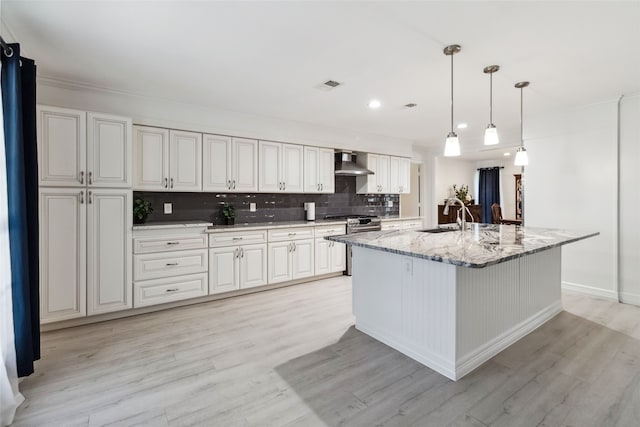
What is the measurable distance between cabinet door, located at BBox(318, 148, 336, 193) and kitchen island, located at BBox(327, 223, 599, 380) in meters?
2.17

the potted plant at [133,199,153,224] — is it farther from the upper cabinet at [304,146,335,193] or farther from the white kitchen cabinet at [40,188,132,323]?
the upper cabinet at [304,146,335,193]

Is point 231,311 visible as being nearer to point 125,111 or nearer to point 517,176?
point 125,111

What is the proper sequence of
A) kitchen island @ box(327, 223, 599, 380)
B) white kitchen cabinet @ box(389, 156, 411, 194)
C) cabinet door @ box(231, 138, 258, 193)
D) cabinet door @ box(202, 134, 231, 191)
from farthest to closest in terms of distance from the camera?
white kitchen cabinet @ box(389, 156, 411, 194), cabinet door @ box(231, 138, 258, 193), cabinet door @ box(202, 134, 231, 191), kitchen island @ box(327, 223, 599, 380)

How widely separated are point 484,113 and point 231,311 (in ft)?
13.7

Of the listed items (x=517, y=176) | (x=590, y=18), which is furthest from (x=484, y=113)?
(x=517, y=176)

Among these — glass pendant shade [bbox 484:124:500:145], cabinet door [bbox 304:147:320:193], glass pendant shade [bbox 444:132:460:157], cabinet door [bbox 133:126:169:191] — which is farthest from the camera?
cabinet door [bbox 304:147:320:193]

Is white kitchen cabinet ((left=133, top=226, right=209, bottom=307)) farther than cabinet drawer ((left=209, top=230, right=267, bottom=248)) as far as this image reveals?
No

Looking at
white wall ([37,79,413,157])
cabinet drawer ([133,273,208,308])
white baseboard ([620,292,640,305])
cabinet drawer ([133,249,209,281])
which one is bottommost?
white baseboard ([620,292,640,305])

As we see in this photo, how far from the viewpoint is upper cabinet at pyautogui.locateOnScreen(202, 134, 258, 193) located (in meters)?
3.95

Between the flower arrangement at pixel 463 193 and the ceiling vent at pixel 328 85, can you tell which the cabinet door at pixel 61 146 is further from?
the flower arrangement at pixel 463 193

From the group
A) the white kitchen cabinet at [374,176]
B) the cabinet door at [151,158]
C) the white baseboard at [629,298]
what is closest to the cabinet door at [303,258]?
the white kitchen cabinet at [374,176]

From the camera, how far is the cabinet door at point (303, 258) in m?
4.43

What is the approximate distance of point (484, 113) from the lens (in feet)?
13.8

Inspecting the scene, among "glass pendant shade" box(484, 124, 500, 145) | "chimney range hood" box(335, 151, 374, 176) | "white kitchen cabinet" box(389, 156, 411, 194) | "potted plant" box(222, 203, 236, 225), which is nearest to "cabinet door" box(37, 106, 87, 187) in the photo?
"potted plant" box(222, 203, 236, 225)
